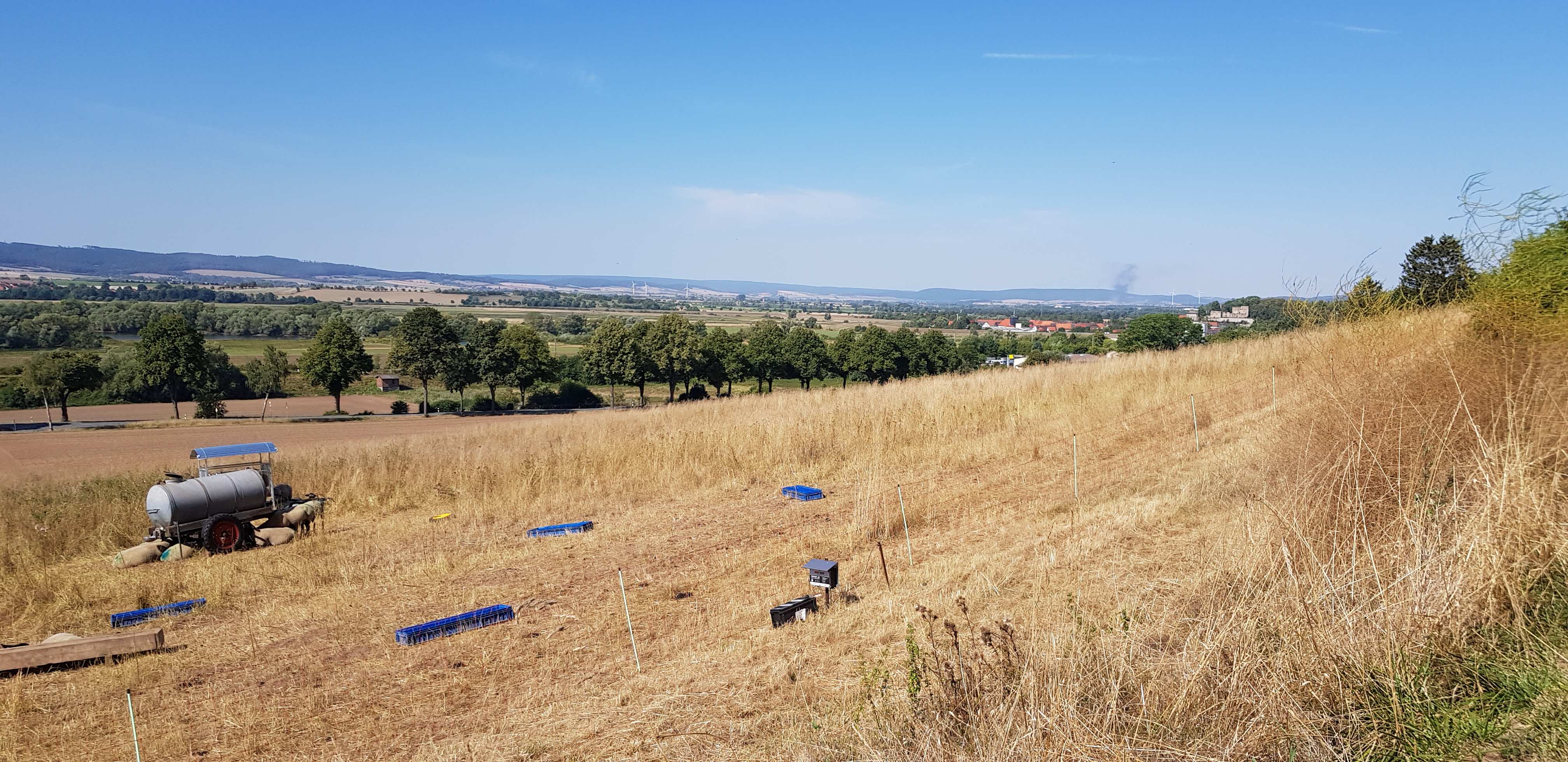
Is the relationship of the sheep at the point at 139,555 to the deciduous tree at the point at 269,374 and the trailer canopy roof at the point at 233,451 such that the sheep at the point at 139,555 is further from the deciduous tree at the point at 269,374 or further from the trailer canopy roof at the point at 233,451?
the deciduous tree at the point at 269,374

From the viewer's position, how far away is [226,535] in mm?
12742

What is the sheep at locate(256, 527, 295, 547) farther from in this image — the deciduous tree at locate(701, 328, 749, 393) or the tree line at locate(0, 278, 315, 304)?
the tree line at locate(0, 278, 315, 304)

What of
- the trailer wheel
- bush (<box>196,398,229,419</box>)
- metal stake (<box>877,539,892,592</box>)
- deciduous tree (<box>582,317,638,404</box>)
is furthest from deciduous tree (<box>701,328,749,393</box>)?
metal stake (<box>877,539,892,592</box>)

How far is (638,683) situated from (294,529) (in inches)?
400

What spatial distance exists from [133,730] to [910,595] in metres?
5.95

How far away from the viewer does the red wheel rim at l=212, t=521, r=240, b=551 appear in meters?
12.6

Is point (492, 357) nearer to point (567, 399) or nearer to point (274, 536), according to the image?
point (567, 399)

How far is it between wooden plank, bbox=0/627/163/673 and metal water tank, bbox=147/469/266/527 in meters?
4.75

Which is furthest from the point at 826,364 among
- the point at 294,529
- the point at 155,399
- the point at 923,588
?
the point at 923,588

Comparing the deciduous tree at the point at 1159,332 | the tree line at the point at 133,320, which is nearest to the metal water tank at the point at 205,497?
the deciduous tree at the point at 1159,332

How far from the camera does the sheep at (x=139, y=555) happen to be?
38.9 feet

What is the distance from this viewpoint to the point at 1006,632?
4.37 m

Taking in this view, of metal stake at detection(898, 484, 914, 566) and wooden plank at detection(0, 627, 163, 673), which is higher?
metal stake at detection(898, 484, 914, 566)

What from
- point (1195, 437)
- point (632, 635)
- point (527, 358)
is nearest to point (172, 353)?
point (527, 358)
